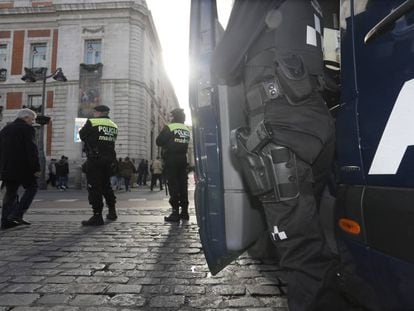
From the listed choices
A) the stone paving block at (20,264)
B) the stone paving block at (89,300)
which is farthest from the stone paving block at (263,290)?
the stone paving block at (20,264)

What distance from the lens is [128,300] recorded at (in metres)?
2.30

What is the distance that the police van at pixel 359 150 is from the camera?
1213 millimetres

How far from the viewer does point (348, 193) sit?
1.47m

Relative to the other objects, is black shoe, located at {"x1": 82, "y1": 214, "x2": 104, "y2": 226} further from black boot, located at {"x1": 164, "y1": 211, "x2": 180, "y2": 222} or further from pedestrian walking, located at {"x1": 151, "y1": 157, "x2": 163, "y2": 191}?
pedestrian walking, located at {"x1": 151, "y1": 157, "x2": 163, "y2": 191}

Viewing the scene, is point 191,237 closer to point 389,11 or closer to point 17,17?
point 389,11

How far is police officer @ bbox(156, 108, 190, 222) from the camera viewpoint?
5.62 metres

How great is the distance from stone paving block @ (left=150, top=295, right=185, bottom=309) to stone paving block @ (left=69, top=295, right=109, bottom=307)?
31cm

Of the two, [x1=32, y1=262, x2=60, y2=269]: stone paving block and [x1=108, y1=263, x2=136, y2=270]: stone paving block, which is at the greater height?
[x1=32, y1=262, x2=60, y2=269]: stone paving block

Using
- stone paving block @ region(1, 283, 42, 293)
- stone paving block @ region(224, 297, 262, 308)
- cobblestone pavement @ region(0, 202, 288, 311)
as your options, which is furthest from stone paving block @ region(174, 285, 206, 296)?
stone paving block @ region(1, 283, 42, 293)

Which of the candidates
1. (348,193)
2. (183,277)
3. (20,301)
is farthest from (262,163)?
(20,301)

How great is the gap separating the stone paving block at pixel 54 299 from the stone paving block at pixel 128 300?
294 millimetres

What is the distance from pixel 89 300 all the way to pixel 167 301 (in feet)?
1.64

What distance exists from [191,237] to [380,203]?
A: 335cm

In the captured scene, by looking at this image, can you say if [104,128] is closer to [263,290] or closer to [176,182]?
[176,182]
